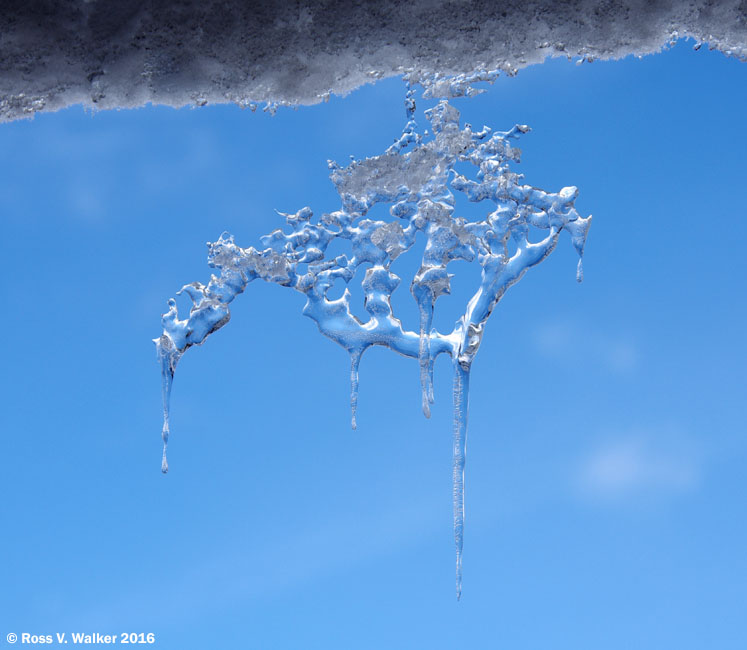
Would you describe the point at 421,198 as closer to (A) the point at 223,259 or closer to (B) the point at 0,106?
(A) the point at 223,259

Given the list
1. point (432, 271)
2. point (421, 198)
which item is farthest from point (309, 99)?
point (432, 271)

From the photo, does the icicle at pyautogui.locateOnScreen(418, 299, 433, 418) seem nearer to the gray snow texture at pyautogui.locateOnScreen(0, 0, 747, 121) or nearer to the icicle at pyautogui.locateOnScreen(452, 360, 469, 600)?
the icicle at pyautogui.locateOnScreen(452, 360, 469, 600)

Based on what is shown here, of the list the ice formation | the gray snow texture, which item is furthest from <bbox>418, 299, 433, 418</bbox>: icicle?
the gray snow texture

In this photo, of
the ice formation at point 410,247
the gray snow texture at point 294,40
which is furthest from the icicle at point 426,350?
the gray snow texture at point 294,40

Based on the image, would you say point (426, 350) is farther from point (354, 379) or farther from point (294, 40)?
point (294, 40)

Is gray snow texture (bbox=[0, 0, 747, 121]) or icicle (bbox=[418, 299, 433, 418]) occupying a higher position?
gray snow texture (bbox=[0, 0, 747, 121])

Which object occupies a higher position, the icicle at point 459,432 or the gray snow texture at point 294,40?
the gray snow texture at point 294,40

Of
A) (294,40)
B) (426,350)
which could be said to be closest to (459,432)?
(426,350)

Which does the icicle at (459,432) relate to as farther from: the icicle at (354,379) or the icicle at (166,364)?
the icicle at (166,364)
